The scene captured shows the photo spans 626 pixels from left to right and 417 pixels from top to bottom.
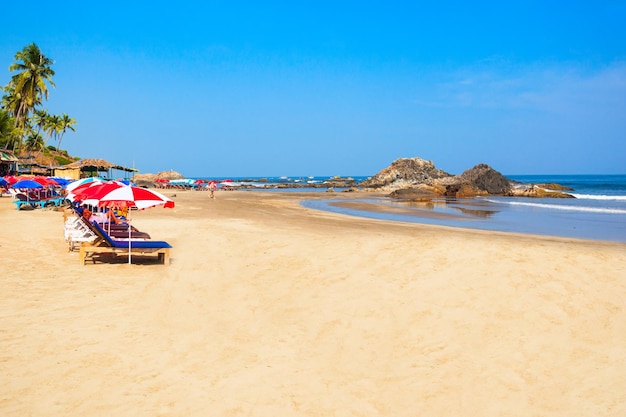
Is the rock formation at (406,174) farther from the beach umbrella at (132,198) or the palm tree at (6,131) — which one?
the beach umbrella at (132,198)

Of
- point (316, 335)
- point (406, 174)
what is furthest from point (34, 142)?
point (316, 335)

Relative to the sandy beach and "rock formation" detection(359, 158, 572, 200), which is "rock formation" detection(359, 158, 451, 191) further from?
the sandy beach

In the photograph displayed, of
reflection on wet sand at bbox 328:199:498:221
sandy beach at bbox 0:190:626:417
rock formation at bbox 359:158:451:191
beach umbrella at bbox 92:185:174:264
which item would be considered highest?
rock formation at bbox 359:158:451:191

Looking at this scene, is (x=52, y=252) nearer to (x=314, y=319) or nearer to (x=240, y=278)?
(x=240, y=278)

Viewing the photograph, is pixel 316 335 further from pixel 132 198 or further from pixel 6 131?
pixel 6 131

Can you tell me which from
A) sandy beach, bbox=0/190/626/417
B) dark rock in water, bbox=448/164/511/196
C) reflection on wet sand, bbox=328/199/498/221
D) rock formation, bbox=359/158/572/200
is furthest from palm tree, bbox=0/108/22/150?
dark rock in water, bbox=448/164/511/196

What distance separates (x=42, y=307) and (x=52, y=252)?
202 inches

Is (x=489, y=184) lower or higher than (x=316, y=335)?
higher

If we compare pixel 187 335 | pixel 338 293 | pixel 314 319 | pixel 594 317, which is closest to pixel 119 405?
pixel 187 335

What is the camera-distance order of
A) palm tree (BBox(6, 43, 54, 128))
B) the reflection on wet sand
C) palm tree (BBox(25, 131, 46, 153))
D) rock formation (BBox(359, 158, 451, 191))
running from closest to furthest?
1. the reflection on wet sand
2. palm tree (BBox(6, 43, 54, 128))
3. palm tree (BBox(25, 131, 46, 153))
4. rock formation (BBox(359, 158, 451, 191))

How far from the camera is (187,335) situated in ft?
21.3

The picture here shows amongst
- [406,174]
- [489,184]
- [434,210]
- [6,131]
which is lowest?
[434,210]

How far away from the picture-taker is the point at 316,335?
21.8 ft

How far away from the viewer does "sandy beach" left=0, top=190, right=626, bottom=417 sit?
4.83 m
